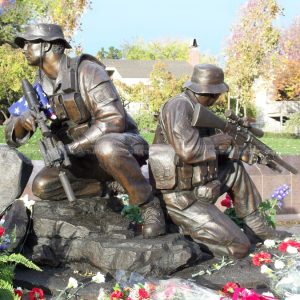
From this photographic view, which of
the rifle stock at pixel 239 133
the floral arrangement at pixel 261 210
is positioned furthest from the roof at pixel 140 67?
the rifle stock at pixel 239 133

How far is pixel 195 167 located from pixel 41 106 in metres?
1.23

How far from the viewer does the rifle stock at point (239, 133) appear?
4.52 metres

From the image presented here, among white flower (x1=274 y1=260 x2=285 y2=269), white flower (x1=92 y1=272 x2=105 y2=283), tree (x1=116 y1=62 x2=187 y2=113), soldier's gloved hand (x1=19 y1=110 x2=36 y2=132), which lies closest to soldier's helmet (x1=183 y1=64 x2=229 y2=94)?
soldier's gloved hand (x1=19 y1=110 x2=36 y2=132)

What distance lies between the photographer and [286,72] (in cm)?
3441

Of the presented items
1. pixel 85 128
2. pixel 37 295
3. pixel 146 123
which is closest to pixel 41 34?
pixel 85 128

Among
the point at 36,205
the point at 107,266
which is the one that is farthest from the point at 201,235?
the point at 36,205

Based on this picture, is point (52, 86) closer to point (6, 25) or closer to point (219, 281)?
point (219, 281)

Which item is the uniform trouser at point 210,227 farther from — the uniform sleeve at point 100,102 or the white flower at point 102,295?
the white flower at point 102,295

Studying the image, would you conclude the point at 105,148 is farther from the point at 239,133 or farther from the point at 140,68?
the point at 140,68

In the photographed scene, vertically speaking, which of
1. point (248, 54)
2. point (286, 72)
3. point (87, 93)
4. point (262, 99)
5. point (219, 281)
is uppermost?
point (87, 93)

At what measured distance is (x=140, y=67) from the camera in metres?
48.3

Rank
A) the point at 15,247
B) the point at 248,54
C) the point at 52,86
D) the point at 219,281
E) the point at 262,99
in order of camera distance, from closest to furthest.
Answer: the point at 219,281 < the point at 15,247 < the point at 52,86 < the point at 248,54 < the point at 262,99

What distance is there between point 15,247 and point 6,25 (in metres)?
30.4

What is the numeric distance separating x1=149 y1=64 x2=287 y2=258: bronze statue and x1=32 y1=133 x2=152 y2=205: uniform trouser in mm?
189
